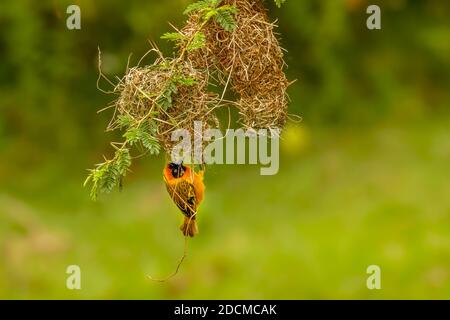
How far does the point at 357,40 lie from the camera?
20.5 ft

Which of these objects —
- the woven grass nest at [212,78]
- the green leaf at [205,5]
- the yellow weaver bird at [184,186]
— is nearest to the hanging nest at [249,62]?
the woven grass nest at [212,78]

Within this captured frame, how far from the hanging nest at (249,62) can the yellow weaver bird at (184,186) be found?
25cm

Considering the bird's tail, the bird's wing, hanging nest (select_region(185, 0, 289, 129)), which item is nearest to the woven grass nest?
hanging nest (select_region(185, 0, 289, 129))

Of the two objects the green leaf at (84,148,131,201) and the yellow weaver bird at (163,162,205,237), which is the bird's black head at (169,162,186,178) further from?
the green leaf at (84,148,131,201)

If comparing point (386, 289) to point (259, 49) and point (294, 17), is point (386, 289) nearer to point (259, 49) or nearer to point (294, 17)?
point (294, 17)

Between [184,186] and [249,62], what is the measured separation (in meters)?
0.45

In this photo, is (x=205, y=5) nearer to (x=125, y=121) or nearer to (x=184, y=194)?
(x=125, y=121)

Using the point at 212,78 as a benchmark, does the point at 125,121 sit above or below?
below

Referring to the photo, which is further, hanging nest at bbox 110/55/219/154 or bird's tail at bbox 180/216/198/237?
bird's tail at bbox 180/216/198/237

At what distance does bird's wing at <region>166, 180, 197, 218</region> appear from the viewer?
9.61 feet

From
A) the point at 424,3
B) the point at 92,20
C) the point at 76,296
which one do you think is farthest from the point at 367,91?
the point at 76,296

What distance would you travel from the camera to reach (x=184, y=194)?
9.65 feet

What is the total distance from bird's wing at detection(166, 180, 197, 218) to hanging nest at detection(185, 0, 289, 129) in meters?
0.29

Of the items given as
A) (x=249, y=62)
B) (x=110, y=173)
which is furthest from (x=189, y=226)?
(x=249, y=62)
